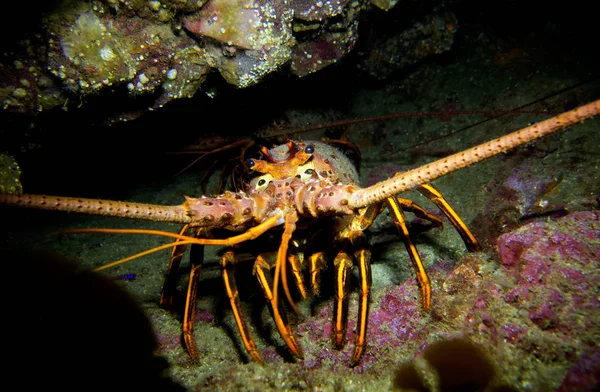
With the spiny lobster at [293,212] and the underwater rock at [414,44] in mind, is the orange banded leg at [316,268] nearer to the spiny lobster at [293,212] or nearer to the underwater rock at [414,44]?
the spiny lobster at [293,212]

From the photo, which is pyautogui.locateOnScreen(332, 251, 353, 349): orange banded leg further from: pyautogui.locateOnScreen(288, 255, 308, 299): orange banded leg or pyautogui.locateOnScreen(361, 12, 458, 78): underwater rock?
pyautogui.locateOnScreen(361, 12, 458, 78): underwater rock

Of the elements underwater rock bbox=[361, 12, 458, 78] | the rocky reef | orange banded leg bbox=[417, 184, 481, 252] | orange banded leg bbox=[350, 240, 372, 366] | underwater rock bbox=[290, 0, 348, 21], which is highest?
underwater rock bbox=[361, 12, 458, 78]

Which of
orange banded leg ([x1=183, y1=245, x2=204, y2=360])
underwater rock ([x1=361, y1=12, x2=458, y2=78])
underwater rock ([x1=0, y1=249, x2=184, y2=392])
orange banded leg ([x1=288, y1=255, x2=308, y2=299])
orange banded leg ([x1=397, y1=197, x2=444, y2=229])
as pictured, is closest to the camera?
underwater rock ([x1=0, y1=249, x2=184, y2=392])

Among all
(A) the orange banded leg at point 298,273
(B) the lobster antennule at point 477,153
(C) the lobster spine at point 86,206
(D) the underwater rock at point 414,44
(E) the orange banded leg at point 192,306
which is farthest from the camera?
(D) the underwater rock at point 414,44

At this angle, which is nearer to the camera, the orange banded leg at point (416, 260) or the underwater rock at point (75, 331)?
the underwater rock at point (75, 331)

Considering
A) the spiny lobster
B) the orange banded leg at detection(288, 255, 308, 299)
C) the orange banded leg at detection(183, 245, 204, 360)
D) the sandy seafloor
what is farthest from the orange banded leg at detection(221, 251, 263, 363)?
the orange banded leg at detection(288, 255, 308, 299)

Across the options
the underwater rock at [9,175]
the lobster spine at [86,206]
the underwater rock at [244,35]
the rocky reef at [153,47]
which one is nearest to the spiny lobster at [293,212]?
Result: the lobster spine at [86,206]
